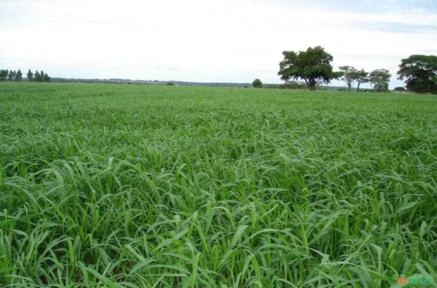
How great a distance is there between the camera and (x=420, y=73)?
64562 mm

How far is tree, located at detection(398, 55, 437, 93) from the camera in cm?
6256

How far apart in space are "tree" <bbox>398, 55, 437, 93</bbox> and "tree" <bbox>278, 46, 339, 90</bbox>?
18959 millimetres

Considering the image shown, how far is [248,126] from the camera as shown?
5.95 meters

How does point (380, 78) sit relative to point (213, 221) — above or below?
above

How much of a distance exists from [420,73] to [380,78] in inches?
935

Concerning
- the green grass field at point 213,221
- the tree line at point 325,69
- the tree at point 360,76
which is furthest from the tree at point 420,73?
the green grass field at point 213,221

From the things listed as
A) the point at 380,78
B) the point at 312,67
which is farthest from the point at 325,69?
the point at 380,78

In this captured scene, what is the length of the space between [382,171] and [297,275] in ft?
6.60

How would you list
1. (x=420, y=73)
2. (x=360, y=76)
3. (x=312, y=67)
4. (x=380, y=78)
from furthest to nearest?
(x=380, y=78) < (x=360, y=76) < (x=420, y=73) < (x=312, y=67)

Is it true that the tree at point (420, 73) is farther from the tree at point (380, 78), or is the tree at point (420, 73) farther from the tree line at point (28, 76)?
the tree line at point (28, 76)

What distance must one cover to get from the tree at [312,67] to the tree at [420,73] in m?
19.0

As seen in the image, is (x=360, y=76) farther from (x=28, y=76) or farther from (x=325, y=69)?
(x=28, y=76)

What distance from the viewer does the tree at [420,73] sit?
62.6 metres

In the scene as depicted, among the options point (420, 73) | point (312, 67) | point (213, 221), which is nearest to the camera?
point (213, 221)
